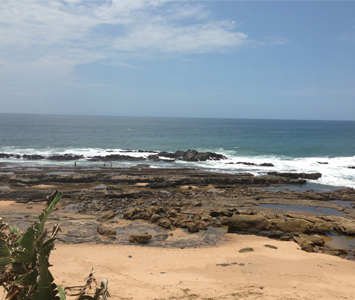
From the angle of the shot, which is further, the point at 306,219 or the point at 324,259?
the point at 306,219

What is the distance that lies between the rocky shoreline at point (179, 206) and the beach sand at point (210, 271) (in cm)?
135

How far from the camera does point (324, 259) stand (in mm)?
12109

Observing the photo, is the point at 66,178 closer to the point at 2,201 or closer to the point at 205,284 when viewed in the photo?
the point at 2,201

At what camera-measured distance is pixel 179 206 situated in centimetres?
2050

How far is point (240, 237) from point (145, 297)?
27.5 feet

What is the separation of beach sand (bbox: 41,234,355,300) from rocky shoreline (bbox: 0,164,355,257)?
4.44 ft

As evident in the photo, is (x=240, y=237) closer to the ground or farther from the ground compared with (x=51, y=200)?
closer to the ground

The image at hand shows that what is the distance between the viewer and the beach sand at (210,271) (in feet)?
27.6

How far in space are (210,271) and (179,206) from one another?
10.1m

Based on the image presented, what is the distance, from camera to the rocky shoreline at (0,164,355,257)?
49.5 ft

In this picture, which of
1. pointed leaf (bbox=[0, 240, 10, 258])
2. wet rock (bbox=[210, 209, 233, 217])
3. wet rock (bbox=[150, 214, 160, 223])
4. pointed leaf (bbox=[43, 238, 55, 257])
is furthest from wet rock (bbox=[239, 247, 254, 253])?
pointed leaf (bbox=[0, 240, 10, 258])

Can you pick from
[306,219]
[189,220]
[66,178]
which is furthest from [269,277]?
[66,178]

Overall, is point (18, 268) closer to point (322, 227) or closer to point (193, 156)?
point (322, 227)

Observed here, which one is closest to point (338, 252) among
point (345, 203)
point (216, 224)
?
point (216, 224)
